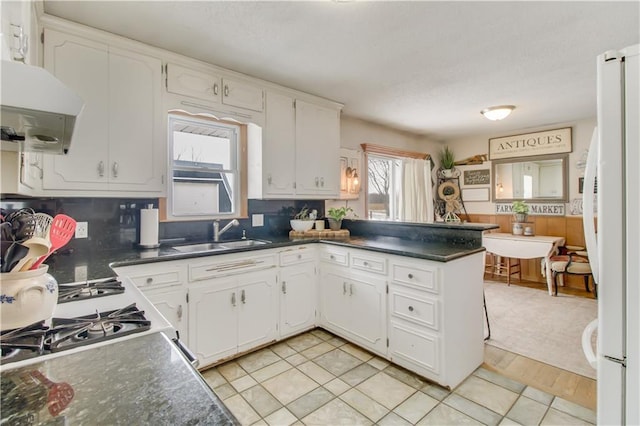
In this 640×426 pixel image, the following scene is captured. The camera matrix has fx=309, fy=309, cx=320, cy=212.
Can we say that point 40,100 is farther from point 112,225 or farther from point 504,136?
point 504,136

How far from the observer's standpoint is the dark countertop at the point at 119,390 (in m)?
0.54

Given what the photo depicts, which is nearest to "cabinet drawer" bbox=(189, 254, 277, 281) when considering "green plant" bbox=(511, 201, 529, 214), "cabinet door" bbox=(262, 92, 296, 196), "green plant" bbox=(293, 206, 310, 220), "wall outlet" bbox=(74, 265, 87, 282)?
A: "wall outlet" bbox=(74, 265, 87, 282)

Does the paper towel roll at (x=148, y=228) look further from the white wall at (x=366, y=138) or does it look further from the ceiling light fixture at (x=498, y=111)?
the ceiling light fixture at (x=498, y=111)

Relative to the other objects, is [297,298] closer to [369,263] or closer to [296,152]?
[369,263]

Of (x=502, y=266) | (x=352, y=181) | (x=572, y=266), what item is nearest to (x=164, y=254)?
(x=352, y=181)

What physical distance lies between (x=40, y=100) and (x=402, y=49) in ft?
7.47

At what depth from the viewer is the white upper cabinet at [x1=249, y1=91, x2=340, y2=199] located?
2.96 meters

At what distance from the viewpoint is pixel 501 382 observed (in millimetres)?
2123

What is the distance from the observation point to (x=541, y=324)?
311 centimetres

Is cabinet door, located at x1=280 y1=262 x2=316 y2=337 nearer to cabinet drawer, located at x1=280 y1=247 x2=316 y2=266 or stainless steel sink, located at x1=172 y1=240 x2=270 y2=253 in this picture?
cabinet drawer, located at x1=280 y1=247 x2=316 y2=266

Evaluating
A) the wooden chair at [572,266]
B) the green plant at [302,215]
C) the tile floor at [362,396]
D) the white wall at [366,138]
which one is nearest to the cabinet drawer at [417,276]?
the tile floor at [362,396]

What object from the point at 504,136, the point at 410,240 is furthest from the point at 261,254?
the point at 504,136

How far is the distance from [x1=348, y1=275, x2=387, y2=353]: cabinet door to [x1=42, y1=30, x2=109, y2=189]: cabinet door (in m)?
2.02

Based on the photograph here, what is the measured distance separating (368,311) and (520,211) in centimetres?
351
